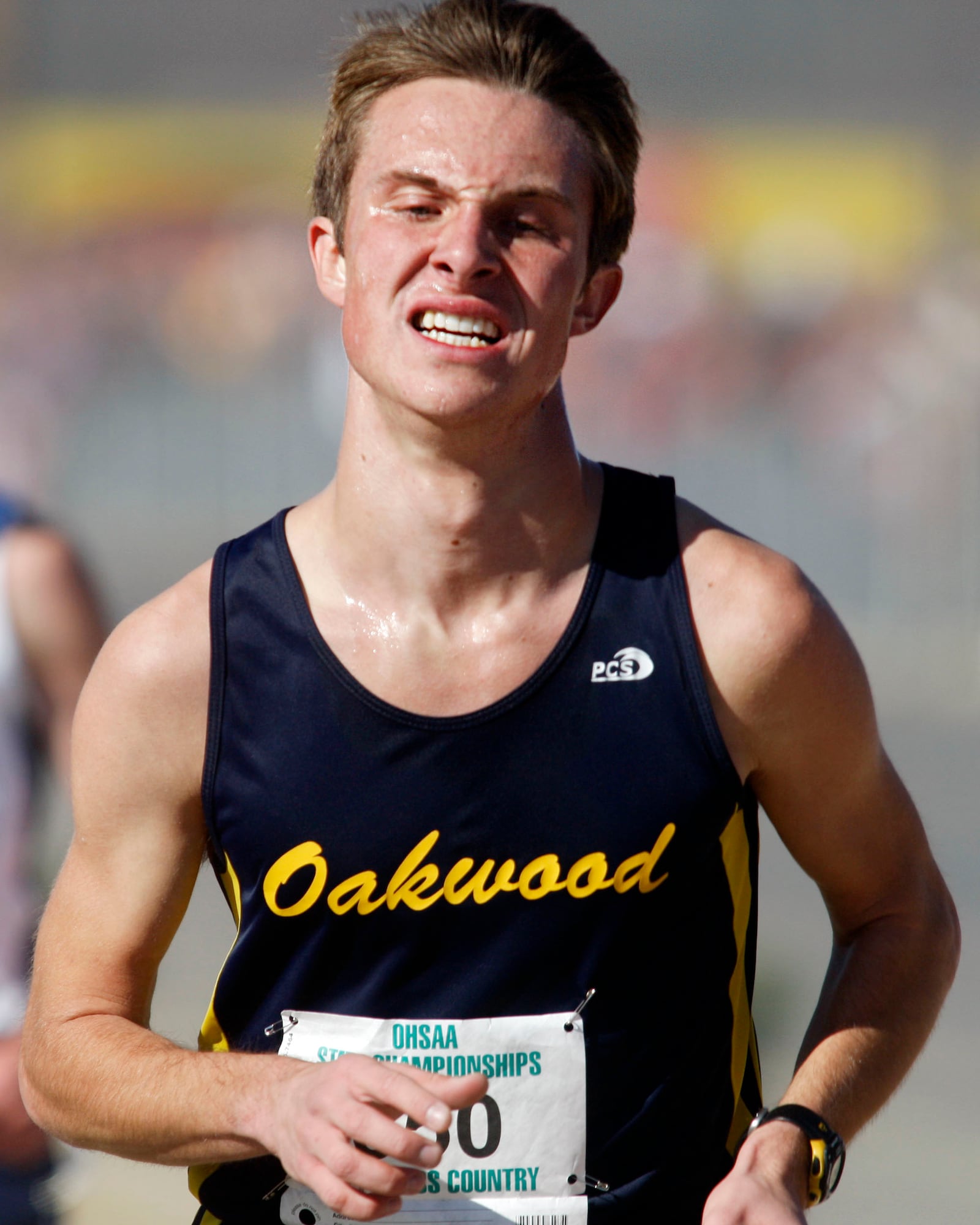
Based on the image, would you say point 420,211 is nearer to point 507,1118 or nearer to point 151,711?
point 151,711

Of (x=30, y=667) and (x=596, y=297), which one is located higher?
(x=596, y=297)

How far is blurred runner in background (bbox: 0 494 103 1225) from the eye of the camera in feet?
11.5

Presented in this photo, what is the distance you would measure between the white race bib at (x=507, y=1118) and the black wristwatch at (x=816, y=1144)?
0.81ft

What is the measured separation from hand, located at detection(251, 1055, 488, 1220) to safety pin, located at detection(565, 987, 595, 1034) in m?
0.34

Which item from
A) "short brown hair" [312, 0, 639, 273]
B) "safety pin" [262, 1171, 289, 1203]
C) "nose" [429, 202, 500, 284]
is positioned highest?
"short brown hair" [312, 0, 639, 273]

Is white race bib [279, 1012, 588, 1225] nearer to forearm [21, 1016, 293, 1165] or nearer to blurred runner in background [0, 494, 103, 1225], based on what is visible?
forearm [21, 1016, 293, 1165]

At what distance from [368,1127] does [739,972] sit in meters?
0.75

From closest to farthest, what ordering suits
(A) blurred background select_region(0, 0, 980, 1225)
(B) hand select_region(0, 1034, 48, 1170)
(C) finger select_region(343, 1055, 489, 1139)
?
1. (C) finger select_region(343, 1055, 489, 1139)
2. (B) hand select_region(0, 1034, 48, 1170)
3. (A) blurred background select_region(0, 0, 980, 1225)

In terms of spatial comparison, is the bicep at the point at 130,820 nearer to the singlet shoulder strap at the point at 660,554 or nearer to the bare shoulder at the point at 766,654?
the singlet shoulder strap at the point at 660,554

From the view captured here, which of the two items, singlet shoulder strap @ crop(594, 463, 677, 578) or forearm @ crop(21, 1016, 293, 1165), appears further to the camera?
singlet shoulder strap @ crop(594, 463, 677, 578)

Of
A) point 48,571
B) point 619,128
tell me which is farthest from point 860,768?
point 48,571

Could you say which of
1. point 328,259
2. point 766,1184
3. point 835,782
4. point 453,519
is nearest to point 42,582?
point 328,259

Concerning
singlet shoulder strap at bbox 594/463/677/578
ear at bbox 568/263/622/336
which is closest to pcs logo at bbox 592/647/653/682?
singlet shoulder strap at bbox 594/463/677/578

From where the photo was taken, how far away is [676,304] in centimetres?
1489
